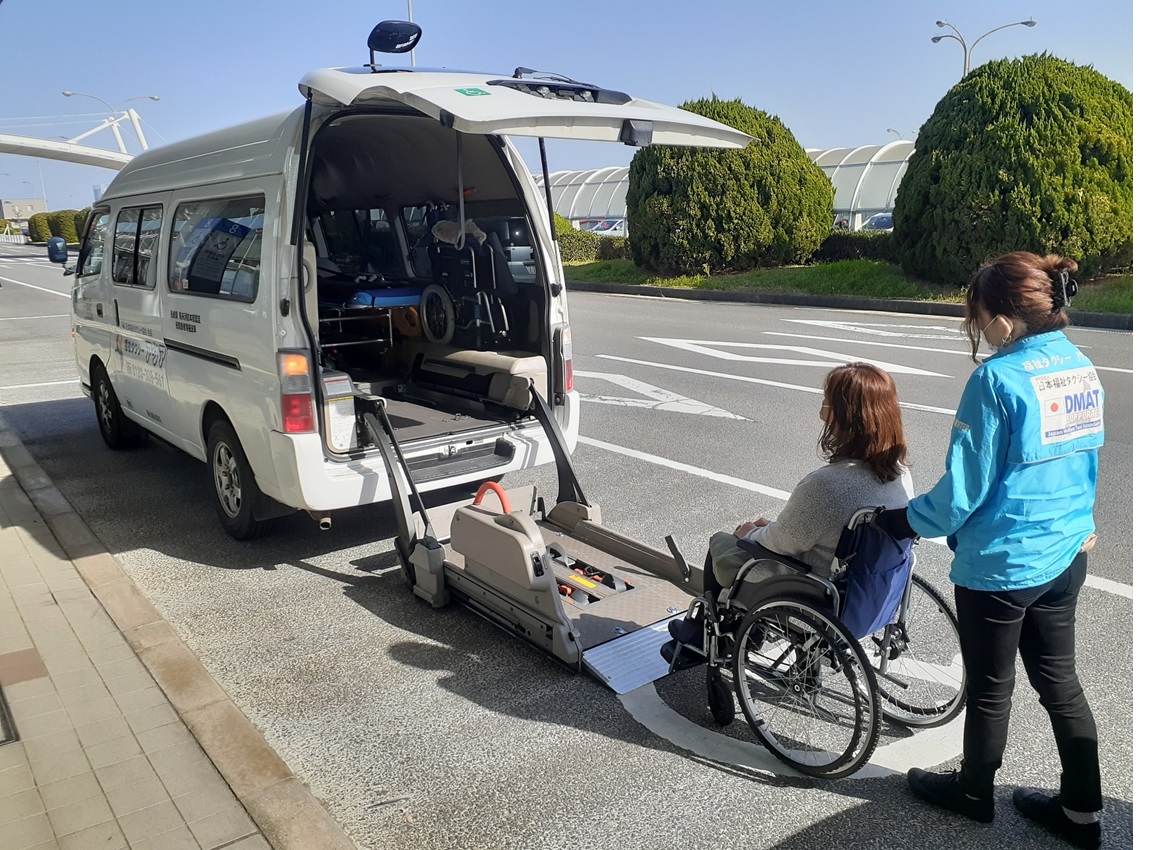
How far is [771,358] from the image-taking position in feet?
40.8

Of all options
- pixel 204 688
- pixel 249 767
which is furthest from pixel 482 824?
pixel 204 688

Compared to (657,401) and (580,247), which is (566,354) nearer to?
(657,401)

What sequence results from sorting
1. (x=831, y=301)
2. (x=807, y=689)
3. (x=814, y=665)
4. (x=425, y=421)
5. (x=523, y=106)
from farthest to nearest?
(x=831, y=301) → (x=425, y=421) → (x=523, y=106) → (x=807, y=689) → (x=814, y=665)

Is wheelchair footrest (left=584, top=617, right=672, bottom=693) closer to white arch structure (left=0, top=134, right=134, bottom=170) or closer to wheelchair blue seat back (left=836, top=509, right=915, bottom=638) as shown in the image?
wheelchair blue seat back (left=836, top=509, right=915, bottom=638)

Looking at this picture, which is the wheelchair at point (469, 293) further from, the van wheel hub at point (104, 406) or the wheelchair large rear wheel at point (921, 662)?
the wheelchair large rear wheel at point (921, 662)

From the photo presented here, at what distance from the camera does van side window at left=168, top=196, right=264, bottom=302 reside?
5.09m

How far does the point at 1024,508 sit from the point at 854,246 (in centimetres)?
2117

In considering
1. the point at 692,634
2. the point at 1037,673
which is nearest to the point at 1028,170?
the point at 692,634

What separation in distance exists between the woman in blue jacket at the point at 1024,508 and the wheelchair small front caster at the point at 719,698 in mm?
926

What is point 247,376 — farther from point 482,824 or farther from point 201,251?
point 482,824

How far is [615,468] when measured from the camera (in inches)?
288

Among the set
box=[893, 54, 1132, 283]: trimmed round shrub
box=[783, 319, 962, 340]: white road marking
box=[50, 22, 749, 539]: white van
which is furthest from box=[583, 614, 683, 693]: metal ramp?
box=[893, 54, 1132, 283]: trimmed round shrub

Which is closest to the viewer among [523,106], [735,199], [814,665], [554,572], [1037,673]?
[1037,673]

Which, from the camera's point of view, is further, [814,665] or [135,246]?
[135,246]
